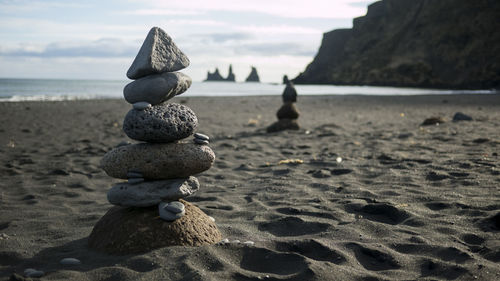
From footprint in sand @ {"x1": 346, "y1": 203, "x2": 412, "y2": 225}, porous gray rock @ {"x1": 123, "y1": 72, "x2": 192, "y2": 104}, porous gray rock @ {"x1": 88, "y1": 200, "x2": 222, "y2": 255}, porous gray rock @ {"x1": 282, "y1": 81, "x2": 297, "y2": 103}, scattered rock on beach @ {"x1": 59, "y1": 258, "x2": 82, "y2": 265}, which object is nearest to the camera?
scattered rock on beach @ {"x1": 59, "y1": 258, "x2": 82, "y2": 265}

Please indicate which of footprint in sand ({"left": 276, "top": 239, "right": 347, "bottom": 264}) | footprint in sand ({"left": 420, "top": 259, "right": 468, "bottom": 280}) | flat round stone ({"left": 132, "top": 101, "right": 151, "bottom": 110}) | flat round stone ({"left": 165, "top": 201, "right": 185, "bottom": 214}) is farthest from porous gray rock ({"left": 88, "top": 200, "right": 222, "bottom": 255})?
footprint in sand ({"left": 420, "top": 259, "right": 468, "bottom": 280})

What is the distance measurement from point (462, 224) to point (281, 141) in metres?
6.31

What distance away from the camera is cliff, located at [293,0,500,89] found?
57.5 meters

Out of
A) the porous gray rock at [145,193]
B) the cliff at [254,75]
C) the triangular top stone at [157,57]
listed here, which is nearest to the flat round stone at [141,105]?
the triangular top stone at [157,57]

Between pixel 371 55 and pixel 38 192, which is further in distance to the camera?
pixel 371 55

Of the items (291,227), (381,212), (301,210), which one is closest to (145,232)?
(291,227)

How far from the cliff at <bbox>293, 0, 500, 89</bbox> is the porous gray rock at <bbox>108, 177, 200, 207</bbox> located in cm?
5488

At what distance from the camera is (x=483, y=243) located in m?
3.83

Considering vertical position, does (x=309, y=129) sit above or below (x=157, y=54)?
below

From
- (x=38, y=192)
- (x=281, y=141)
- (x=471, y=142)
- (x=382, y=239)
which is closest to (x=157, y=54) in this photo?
(x=382, y=239)

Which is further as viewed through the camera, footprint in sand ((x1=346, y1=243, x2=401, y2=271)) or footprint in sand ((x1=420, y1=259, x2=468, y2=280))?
footprint in sand ((x1=346, y1=243, x2=401, y2=271))

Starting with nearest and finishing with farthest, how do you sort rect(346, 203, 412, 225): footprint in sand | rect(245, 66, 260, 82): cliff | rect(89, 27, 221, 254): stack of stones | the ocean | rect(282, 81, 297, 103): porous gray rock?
rect(89, 27, 221, 254): stack of stones
rect(346, 203, 412, 225): footprint in sand
rect(282, 81, 297, 103): porous gray rock
the ocean
rect(245, 66, 260, 82): cliff

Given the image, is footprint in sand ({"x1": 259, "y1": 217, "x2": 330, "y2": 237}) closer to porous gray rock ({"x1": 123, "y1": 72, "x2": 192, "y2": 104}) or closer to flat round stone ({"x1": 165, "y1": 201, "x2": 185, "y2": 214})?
flat round stone ({"x1": 165, "y1": 201, "x2": 185, "y2": 214})

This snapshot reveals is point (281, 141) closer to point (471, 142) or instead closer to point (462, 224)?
point (471, 142)
